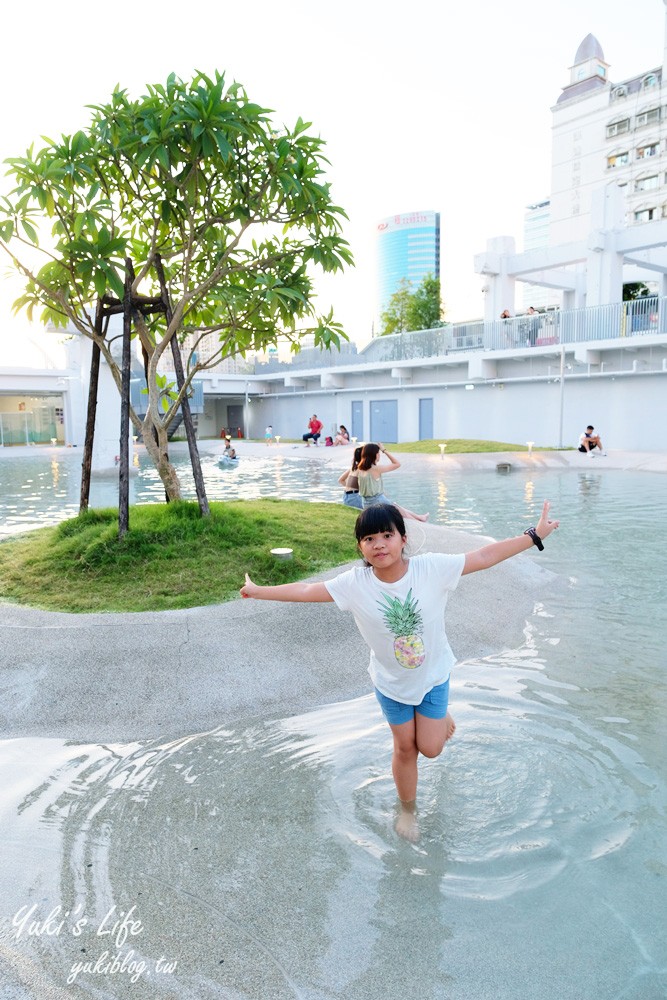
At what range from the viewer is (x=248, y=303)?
350 inches

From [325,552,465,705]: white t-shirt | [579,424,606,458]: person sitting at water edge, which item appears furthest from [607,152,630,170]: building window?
[325,552,465,705]: white t-shirt

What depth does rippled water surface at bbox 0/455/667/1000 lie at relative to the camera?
2.87 meters

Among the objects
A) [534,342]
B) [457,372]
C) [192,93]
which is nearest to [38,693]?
[192,93]

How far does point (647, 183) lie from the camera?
5512cm

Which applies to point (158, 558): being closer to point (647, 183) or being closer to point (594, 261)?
point (594, 261)

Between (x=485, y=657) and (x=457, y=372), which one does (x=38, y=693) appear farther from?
(x=457, y=372)

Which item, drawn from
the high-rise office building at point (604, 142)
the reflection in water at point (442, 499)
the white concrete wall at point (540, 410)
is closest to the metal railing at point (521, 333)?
the white concrete wall at point (540, 410)

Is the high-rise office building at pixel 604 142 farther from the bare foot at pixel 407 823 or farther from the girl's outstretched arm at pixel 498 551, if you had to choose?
the bare foot at pixel 407 823

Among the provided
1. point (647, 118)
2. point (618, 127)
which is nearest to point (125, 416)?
point (647, 118)

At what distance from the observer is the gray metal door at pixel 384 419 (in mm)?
39969

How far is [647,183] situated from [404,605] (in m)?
62.6

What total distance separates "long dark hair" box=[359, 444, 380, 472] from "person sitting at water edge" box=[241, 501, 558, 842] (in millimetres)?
5408

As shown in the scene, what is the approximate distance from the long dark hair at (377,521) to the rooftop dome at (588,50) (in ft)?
248

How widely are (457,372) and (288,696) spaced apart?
3251 cm
